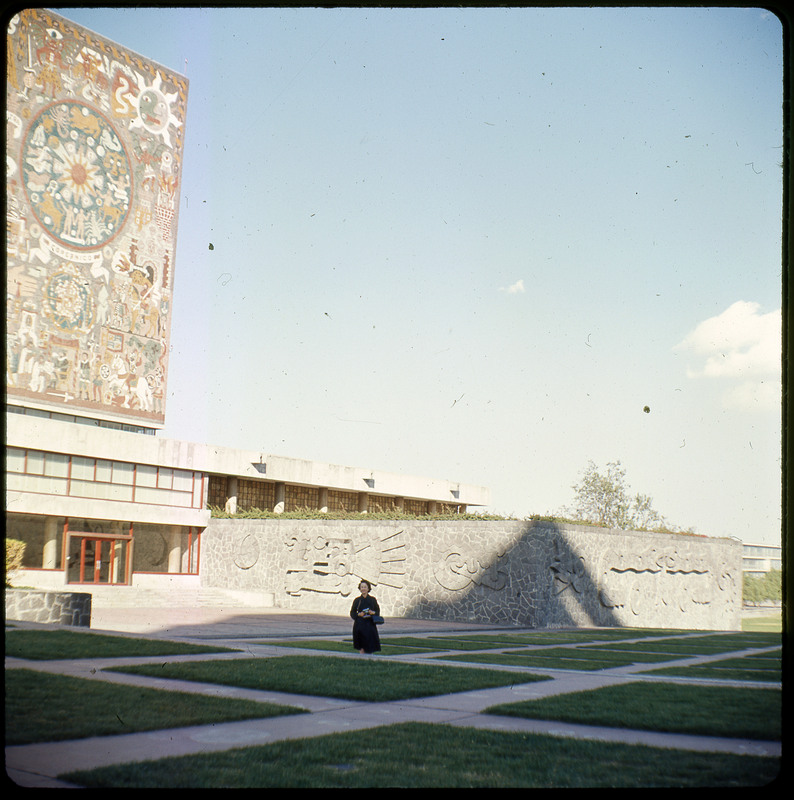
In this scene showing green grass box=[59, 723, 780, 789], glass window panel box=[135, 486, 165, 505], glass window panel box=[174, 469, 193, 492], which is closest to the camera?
green grass box=[59, 723, 780, 789]

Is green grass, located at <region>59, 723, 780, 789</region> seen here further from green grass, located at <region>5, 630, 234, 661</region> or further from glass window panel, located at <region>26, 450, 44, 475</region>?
glass window panel, located at <region>26, 450, 44, 475</region>

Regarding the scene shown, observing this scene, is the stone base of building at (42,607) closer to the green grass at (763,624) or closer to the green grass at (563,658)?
the green grass at (563,658)

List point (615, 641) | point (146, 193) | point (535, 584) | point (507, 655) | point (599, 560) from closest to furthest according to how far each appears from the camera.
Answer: point (507, 655), point (615, 641), point (535, 584), point (599, 560), point (146, 193)

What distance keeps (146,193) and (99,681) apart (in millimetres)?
36163

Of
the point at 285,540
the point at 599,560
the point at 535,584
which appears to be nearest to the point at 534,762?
the point at 535,584

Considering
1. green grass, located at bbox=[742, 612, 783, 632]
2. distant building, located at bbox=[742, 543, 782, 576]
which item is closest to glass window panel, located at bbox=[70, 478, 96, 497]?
green grass, located at bbox=[742, 612, 783, 632]

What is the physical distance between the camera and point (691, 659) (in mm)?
14055

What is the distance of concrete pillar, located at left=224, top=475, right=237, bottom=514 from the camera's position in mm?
39938

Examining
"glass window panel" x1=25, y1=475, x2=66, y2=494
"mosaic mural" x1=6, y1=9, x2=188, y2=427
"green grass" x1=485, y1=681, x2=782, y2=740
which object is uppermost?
"mosaic mural" x1=6, y1=9, x2=188, y2=427

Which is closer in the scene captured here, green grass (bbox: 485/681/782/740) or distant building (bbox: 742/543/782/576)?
green grass (bbox: 485/681/782/740)

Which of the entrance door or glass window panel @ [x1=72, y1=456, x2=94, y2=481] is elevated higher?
glass window panel @ [x1=72, y1=456, x2=94, y2=481]

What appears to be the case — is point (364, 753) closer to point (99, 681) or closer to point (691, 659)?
point (99, 681)

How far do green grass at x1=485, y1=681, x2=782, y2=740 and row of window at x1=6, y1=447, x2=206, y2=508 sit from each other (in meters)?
26.3

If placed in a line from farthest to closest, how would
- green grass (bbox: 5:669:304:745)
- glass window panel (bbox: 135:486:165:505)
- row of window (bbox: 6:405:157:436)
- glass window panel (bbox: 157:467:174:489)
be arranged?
row of window (bbox: 6:405:157:436) < glass window panel (bbox: 157:467:174:489) < glass window panel (bbox: 135:486:165:505) < green grass (bbox: 5:669:304:745)
